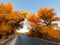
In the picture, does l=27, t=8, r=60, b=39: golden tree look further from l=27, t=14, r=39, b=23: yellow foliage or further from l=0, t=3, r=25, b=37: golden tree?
l=0, t=3, r=25, b=37: golden tree

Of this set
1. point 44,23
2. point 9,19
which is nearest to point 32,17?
point 44,23

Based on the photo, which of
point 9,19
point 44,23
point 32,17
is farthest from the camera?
point 32,17

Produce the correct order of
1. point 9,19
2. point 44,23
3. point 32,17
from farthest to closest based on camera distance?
1. point 32,17
2. point 44,23
3. point 9,19

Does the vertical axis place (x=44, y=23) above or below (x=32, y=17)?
below

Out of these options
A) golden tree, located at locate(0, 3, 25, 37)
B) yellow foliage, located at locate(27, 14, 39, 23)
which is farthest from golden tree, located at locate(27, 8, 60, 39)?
golden tree, located at locate(0, 3, 25, 37)

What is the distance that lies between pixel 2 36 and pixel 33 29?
197cm

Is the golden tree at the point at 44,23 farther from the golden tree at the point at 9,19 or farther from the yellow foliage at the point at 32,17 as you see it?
the golden tree at the point at 9,19

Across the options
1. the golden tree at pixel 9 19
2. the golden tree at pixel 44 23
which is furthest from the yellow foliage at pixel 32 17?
the golden tree at pixel 9 19

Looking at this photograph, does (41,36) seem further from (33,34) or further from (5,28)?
(5,28)

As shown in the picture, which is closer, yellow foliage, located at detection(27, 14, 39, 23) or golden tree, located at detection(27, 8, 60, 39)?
golden tree, located at detection(27, 8, 60, 39)

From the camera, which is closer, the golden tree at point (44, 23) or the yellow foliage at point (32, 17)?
the golden tree at point (44, 23)

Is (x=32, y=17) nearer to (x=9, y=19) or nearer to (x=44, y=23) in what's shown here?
(x=44, y=23)

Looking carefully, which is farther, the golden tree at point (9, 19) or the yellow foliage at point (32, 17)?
the yellow foliage at point (32, 17)

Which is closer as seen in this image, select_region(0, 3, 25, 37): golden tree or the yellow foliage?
select_region(0, 3, 25, 37): golden tree
